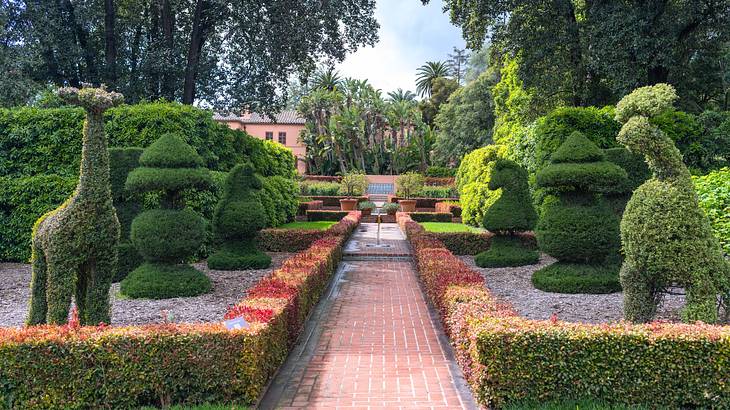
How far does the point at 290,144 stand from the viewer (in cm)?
6444

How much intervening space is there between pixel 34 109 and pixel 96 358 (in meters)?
11.8

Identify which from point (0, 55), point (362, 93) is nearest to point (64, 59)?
point (0, 55)

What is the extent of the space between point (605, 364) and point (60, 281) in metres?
5.92

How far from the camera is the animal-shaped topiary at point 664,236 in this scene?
5.95 metres

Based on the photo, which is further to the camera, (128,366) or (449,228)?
(449,228)

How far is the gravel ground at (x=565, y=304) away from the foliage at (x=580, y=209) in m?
0.86

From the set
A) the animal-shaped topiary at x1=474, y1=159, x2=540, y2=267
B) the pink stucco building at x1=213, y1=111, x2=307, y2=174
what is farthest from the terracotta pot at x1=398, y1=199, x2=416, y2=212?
the pink stucco building at x1=213, y1=111, x2=307, y2=174

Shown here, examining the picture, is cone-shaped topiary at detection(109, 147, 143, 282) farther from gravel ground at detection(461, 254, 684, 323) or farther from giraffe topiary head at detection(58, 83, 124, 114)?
gravel ground at detection(461, 254, 684, 323)

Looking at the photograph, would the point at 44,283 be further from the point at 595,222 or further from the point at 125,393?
the point at 595,222

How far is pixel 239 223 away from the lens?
1194cm

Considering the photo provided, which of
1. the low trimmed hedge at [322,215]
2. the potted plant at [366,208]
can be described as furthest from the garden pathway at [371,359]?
the potted plant at [366,208]

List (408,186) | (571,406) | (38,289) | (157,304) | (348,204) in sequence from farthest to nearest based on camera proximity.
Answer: (408,186)
(348,204)
(157,304)
(38,289)
(571,406)

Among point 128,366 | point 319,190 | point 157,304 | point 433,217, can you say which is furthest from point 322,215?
point 128,366

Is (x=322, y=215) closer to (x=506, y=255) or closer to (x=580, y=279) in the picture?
(x=506, y=255)
